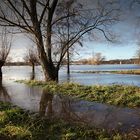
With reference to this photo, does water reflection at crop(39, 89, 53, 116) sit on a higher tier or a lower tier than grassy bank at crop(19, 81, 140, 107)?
lower

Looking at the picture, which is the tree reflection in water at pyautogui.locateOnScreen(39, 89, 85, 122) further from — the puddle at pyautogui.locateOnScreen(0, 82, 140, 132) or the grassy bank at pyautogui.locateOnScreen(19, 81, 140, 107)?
the grassy bank at pyautogui.locateOnScreen(19, 81, 140, 107)

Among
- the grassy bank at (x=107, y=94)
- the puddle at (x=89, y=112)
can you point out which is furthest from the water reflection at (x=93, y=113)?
the grassy bank at (x=107, y=94)

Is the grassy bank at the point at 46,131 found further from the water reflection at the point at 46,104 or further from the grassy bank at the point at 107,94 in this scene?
the grassy bank at the point at 107,94

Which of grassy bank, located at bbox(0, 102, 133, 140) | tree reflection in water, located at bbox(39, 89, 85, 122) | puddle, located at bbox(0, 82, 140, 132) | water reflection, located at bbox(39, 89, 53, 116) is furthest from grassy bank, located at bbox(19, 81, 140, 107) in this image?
grassy bank, located at bbox(0, 102, 133, 140)

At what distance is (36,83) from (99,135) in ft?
45.5

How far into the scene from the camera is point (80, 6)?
22.3 m

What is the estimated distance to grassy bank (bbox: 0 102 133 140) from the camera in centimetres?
741

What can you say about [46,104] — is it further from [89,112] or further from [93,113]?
[93,113]

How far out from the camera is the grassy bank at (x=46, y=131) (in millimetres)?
7414

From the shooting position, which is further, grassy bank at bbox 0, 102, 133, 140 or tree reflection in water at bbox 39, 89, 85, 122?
tree reflection in water at bbox 39, 89, 85, 122

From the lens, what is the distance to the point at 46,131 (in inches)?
314

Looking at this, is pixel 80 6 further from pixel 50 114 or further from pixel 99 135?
pixel 99 135

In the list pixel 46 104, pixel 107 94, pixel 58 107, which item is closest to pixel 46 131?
pixel 58 107

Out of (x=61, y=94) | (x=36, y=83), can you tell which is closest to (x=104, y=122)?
(x=61, y=94)
